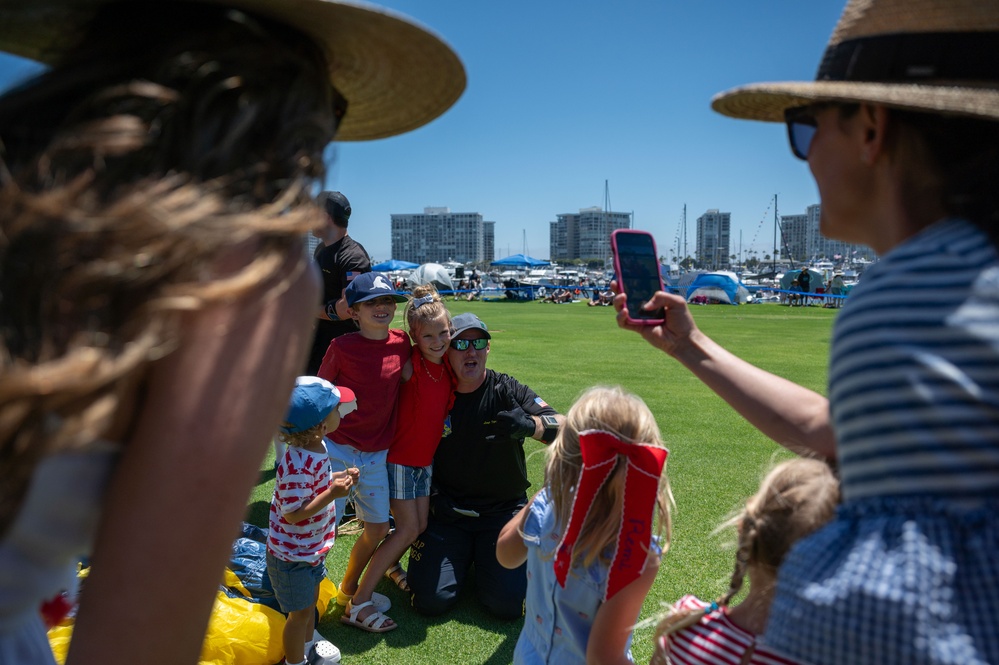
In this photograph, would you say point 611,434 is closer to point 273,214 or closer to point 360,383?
point 273,214

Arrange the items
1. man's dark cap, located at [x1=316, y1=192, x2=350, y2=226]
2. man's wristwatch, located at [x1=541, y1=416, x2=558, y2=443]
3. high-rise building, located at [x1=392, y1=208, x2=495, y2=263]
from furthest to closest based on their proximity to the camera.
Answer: high-rise building, located at [x1=392, y1=208, x2=495, y2=263] < man's dark cap, located at [x1=316, y1=192, x2=350, y2=226] < man's wristwatch, located at [x1=541, y1=416, x2=558, y2=443]

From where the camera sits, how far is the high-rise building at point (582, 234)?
449ft

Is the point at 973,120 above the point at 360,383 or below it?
above

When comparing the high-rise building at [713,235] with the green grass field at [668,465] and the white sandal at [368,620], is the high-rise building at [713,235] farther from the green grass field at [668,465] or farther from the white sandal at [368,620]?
the white sandal at [368,620]

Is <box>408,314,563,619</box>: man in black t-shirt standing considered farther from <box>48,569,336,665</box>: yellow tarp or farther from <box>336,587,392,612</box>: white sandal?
<box>48,569,336,665</box>: yellow tarp

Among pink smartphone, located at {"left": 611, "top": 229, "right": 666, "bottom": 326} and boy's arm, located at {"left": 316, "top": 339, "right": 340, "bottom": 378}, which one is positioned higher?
pink smartphone, located at {"left": 611, "top": 229, "right": 666, "bottom": 326}

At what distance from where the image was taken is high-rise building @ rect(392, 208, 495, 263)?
5719 inches

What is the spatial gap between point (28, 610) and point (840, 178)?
137cm

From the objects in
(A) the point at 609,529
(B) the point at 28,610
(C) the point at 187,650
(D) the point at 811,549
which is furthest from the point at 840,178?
(A) the point at 609,529

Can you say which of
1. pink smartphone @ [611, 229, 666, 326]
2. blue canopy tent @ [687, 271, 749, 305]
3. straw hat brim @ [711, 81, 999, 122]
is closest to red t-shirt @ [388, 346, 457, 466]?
pink smartphone @ [611, 229, 666, 326]

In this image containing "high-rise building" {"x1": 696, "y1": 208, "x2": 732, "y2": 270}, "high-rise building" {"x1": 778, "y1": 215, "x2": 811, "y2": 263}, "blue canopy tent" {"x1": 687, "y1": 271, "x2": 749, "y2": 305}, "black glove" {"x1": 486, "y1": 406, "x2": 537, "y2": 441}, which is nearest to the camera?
"black glove" {"x1": 486, "y1": 406, "x2": 537, "y2": 441}

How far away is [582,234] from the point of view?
143500 millimetres

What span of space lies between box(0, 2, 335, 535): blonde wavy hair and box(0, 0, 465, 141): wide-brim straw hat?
0.06 m

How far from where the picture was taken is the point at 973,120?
41.0 inches
